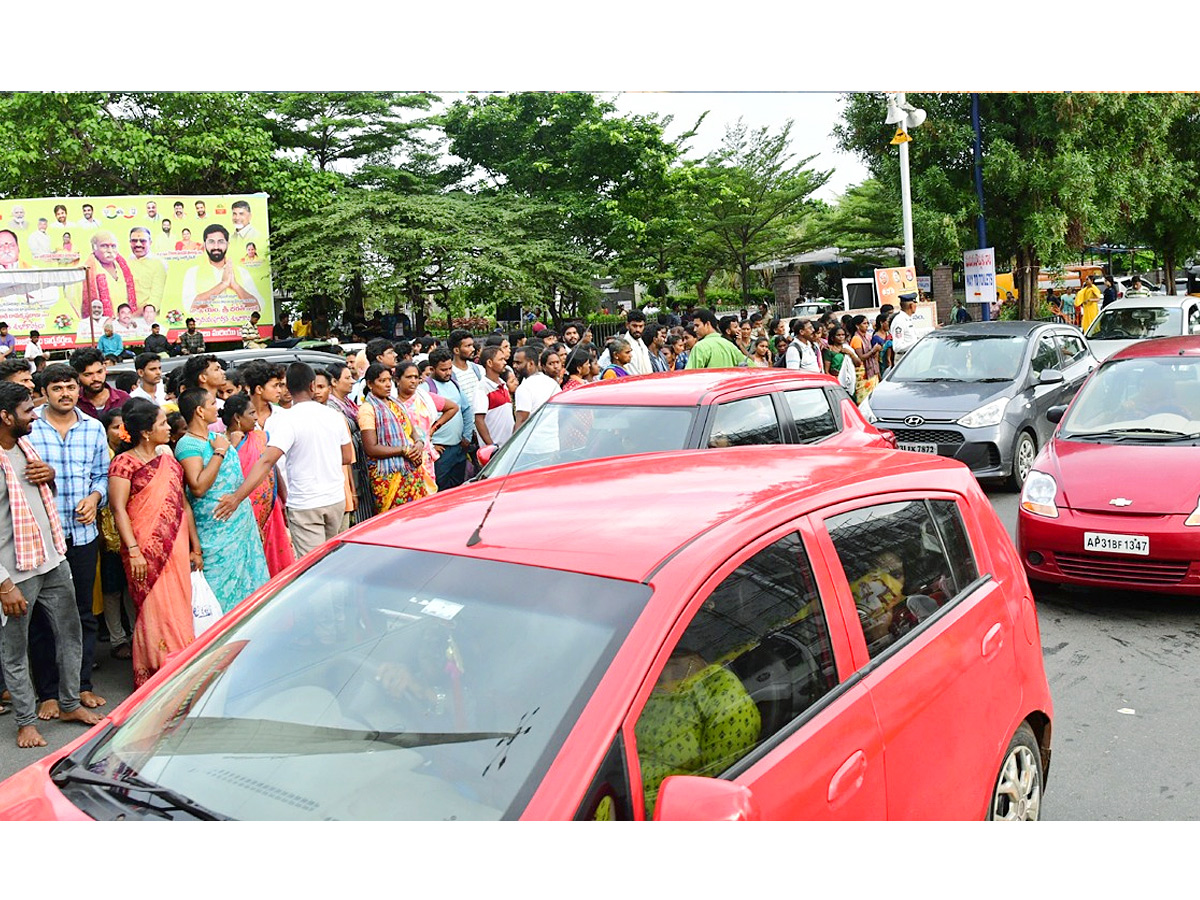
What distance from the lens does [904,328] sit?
1692cm

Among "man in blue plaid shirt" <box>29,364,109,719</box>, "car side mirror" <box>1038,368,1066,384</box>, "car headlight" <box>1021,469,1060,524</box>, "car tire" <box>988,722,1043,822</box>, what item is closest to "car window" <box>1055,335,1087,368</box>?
"car side mirror" <box>1038,368,1066,384</box>

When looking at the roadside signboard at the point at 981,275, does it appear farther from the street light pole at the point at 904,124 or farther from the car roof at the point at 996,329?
the car roof at the point at 996,329

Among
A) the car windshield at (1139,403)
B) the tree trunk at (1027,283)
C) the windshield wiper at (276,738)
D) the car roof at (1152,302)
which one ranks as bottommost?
the windshield wiper at (276,738)

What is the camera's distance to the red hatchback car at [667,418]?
21.0 feet

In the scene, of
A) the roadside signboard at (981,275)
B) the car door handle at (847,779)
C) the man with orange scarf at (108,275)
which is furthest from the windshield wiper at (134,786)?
the man with orange scarf at (108,275)

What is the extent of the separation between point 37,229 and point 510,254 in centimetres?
937

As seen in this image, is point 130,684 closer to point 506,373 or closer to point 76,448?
point 76,448

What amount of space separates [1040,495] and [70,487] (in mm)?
6054

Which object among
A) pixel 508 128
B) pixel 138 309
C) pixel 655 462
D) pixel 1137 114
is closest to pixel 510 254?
pixel 508 128

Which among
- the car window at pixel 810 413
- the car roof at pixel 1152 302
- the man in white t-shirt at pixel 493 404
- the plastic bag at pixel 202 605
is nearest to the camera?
the plastic bag at pixel 202 605

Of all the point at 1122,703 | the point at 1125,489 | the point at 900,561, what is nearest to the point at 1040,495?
the point at 1125,489

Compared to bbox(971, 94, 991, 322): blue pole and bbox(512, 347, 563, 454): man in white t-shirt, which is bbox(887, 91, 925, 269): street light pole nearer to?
bbox(971, 94, 991, 322): blue pole

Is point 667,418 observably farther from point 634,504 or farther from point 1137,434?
point 634,504

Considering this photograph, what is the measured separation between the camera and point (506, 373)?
30.6ft
